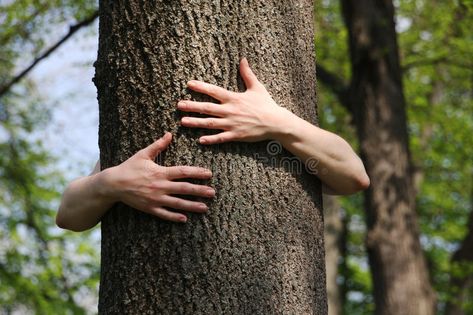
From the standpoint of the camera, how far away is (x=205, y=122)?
2.39 metres

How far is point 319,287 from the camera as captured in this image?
2584 mm

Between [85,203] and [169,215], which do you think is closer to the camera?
[169,215]

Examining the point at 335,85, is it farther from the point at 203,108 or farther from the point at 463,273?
the point at 203,108

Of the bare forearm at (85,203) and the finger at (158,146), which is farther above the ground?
the finger at (158,146)

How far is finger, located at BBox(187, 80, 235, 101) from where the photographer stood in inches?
94.7

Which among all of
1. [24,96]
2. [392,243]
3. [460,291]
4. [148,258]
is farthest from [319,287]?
[24,96]

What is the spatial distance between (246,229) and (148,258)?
1.12ft

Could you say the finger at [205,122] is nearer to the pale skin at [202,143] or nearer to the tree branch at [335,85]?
the pale skin at [202,143]

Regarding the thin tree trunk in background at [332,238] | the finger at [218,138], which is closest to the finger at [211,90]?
the finger at [218,138]

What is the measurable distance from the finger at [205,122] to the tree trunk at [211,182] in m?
0.03

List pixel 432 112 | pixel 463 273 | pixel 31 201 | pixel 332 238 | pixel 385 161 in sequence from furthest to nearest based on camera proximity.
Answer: pixel 332 238 < pixel 432 112 < pixel 31 201 < pixel 463 273 < pixel 385 161

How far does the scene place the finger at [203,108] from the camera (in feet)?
7.86

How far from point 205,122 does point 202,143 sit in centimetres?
7

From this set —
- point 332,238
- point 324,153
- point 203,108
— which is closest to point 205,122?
point 203,108
